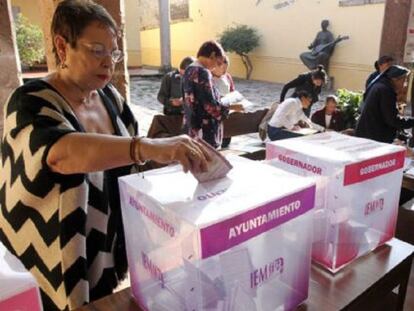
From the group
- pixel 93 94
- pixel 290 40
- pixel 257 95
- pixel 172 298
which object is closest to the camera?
pixel 172 298

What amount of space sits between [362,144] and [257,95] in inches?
358

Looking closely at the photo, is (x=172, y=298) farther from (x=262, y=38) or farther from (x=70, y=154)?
(x=262, y=38)

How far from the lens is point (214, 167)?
2.58 feet

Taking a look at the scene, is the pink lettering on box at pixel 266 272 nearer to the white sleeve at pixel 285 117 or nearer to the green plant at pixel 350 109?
the white sleeve at pixel 285 117

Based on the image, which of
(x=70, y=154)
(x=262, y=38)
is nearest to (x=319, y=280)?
(x=70, y=154)

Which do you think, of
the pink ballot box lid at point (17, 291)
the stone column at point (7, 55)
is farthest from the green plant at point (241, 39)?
the pink ballot box lid at point (17, 291)

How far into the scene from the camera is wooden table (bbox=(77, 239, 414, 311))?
33.5 inches

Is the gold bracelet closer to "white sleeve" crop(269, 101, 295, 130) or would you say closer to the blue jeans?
the blue jeans

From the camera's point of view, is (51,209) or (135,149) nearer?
(135,149)

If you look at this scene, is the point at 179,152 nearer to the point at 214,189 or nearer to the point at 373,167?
the point at 214,189

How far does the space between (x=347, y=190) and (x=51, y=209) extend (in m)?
0.70

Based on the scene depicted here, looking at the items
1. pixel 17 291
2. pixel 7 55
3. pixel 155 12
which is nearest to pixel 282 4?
pixel 155 12

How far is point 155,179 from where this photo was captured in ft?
2.64

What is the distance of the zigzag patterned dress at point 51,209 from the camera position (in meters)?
0.91
